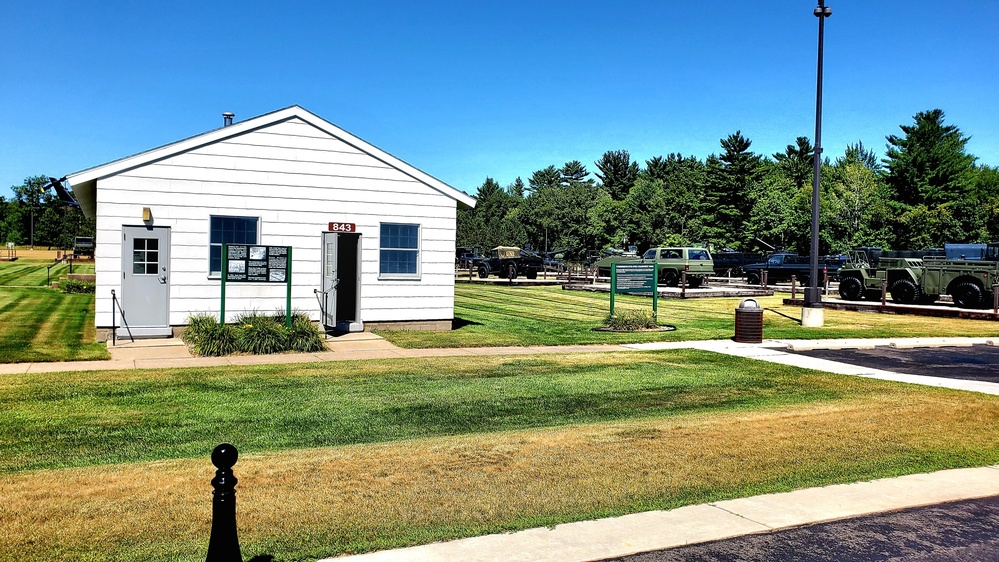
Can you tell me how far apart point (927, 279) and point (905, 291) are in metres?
0.79

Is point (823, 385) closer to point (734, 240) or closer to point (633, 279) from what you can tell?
point (633, 279)

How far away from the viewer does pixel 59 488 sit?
589 cm

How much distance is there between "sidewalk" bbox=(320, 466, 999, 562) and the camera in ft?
15.7

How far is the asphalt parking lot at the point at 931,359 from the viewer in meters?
13.3

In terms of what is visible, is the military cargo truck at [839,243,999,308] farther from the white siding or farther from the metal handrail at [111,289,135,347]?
the metal handrail at [111,289,135,347]

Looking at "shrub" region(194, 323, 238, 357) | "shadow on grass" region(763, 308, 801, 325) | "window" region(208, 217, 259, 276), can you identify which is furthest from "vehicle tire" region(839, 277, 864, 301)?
"shrub" region(194, 323, 238, 357)

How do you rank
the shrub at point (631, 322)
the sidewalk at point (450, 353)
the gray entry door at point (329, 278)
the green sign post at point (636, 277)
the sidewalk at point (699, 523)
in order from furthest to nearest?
the green sign post at point (636, 277), the shrub at point (631, 322), the gray entry door at point (329, 278), the sidewalk at point (450, 353), the sidewalk at point (699, 523)

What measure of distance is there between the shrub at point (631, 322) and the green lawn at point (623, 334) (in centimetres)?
54

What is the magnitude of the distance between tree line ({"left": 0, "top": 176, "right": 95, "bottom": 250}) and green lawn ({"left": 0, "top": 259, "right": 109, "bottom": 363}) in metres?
49.3

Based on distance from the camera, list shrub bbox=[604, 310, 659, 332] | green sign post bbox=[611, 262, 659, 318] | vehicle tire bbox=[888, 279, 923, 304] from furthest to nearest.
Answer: vehicle tire bbox=[888, 279, 923, 304] → green sign post bbox=[611, 262, 659, 318] → shrub bbox=[604, 310, 659, 332]

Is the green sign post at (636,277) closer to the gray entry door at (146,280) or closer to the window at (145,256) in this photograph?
the gray entry door at (146,280)

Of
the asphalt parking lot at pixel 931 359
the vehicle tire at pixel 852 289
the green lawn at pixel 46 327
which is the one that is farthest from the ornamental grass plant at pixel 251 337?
the vehicle tire at pixel 852 289

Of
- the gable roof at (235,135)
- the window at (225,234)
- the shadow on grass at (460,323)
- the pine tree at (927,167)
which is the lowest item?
the shadow on grass at (460,323)

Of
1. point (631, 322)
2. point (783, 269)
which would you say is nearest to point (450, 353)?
point (631, 322)
